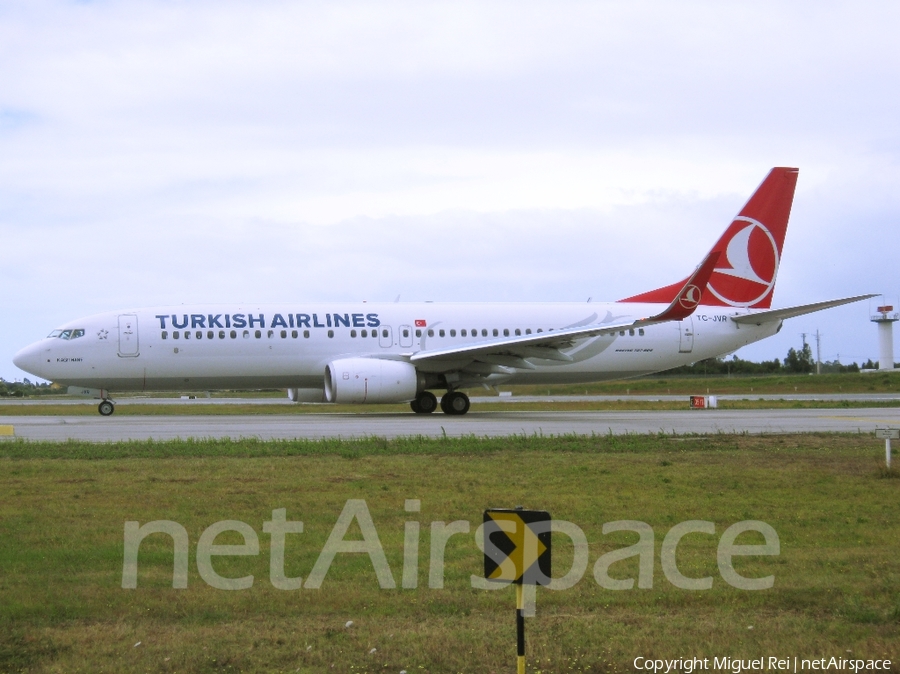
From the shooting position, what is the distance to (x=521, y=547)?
5.54 meters

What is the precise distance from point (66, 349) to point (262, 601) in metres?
23.3

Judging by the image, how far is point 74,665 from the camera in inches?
235

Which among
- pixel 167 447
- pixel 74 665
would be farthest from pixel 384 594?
pixel 167 447

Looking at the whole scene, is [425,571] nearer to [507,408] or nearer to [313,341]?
[313,341]

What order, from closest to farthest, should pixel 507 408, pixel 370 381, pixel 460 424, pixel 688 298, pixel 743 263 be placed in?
pixel 460 424
pixel 688 298
pixel 370 381
pixel 743 263
pixel 507 408

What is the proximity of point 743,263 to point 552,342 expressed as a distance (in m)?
8.68

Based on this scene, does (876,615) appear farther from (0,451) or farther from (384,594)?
(0,451)

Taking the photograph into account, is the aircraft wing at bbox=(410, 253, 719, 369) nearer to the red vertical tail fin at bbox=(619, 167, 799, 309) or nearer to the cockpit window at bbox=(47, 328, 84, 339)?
the red vertical tail fin at bbox=(619, 167, 799, 309)

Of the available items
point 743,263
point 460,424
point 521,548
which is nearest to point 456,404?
point 460,424

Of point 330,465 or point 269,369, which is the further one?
point 269,369

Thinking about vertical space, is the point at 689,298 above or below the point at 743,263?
below

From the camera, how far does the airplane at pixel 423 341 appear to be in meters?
28.3

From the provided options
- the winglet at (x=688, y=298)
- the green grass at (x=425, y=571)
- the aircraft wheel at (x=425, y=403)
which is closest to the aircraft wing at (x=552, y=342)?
the winglet at (x=688, y=298)

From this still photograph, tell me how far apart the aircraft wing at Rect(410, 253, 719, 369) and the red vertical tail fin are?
4.80m
